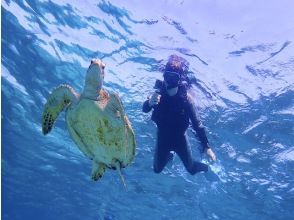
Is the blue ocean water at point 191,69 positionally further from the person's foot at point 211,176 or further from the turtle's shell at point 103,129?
the turtle's shell at point 103,129

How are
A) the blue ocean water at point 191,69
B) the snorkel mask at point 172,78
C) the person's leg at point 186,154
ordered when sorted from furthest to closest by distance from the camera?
the person's leg at point 186,154 < the blue ocean water at point 191,69 < the snorkel mask at point 172,78

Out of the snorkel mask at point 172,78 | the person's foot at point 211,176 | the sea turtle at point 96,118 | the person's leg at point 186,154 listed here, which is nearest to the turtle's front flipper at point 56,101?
the sea turtle at point 96,118

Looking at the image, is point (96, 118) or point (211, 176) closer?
point (96, 118)

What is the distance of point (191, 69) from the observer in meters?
11.9

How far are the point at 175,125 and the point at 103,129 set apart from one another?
488 cm

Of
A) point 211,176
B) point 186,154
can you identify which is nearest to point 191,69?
point 186,154

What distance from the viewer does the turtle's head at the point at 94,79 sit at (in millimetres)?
4637

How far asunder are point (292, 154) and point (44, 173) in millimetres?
23790

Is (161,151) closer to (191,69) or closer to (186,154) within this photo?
(186,154)

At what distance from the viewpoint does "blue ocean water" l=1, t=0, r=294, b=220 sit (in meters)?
10.2

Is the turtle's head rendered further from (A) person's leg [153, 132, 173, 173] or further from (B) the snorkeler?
(A) person's leg [153, 132, 173, 173]

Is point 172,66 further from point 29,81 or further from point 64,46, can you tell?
point 29,81

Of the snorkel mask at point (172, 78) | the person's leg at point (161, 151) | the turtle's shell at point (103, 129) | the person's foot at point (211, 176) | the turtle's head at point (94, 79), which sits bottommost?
the turtle's shell at point (103, 129)

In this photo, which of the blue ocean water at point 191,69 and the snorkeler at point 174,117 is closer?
the snorkeler at point 174,117
